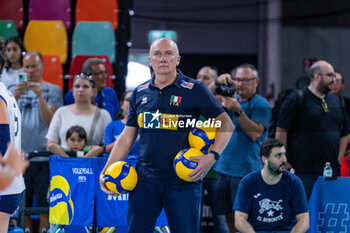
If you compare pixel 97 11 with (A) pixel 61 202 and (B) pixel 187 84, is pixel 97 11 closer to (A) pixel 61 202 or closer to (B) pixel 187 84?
(A) pixel 61 202

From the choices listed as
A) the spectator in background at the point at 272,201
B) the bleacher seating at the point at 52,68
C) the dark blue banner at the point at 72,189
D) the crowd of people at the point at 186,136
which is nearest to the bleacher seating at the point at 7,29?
the bleacher seating at the point at 52,68

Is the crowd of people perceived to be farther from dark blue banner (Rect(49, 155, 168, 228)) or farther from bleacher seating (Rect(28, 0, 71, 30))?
bleacher seating (Rect(28, 0, 71, 30))

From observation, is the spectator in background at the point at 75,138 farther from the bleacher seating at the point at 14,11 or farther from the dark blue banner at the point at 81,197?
the bleacher seating at the point at 14,11

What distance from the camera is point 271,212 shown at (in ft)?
17.6

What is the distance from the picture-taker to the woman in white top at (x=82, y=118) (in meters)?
6.45

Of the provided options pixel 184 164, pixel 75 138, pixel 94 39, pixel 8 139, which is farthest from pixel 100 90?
pixel 8 139

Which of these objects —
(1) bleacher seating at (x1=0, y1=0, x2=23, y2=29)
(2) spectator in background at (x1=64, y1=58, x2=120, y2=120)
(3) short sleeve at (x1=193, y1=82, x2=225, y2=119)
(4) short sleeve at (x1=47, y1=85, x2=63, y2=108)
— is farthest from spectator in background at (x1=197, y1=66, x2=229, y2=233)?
(1) bleacher seating at (x1=0, y1=0, x2=23, y2=29)

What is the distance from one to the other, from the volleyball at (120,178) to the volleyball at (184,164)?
0.38 m

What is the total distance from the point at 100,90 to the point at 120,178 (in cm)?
330

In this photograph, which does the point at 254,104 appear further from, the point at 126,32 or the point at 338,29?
the point at 338,29

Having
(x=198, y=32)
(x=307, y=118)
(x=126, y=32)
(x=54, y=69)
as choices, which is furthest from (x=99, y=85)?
(x=198, y=32)

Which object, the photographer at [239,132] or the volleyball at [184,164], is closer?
the volleyball at [184,164]

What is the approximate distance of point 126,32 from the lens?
8.98 m

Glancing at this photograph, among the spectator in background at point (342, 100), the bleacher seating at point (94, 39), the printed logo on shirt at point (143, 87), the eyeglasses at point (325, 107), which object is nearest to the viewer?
the printed logo on shirt at point (143, 87)
